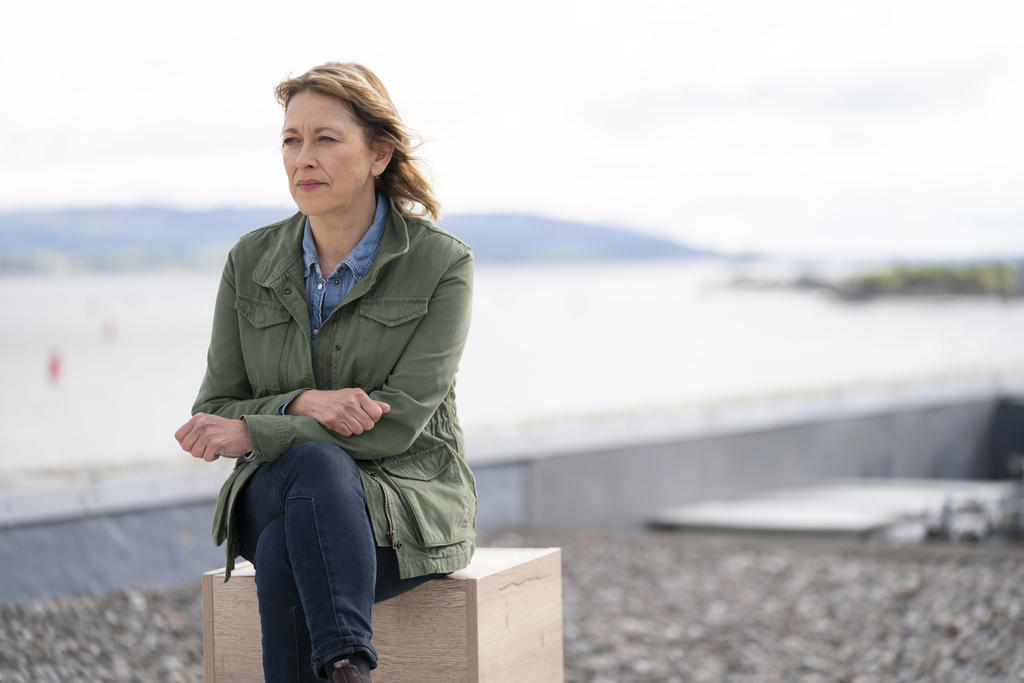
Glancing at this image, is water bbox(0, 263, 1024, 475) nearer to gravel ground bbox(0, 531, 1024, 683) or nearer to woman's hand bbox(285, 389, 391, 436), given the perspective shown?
gravel ground bbox(0, 531, 1024, 683)

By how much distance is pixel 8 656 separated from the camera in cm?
372

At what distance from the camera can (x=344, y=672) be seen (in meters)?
2.07

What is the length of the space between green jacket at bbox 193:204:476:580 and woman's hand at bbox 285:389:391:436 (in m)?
0.02

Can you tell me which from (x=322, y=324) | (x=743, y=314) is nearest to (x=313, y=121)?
(x=322, y=324)

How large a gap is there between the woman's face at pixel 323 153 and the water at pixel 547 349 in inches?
141

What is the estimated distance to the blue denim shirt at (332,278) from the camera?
2.40m

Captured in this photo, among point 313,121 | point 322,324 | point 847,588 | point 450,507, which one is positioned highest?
point 313,121

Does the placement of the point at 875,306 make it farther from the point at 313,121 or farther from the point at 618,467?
the point at 313,121

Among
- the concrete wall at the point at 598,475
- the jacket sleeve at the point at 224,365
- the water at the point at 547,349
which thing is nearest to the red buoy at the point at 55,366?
the water at the point at 547,349

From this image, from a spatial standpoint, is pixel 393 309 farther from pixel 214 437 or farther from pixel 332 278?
pixel 214 437

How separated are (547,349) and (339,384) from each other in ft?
59.3

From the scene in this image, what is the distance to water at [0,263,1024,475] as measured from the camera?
27.7 ft

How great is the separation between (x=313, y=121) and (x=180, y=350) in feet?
38.5

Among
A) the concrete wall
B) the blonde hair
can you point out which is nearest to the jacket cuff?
the blonde hair
